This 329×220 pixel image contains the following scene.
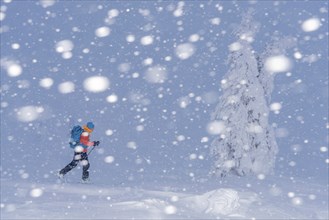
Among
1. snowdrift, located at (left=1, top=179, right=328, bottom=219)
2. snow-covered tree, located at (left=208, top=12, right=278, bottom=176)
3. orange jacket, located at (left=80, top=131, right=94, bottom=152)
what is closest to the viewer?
snowdrift, located at (left=1, top=179, right=328, bottom=219)

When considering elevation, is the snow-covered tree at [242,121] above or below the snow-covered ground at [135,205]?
above

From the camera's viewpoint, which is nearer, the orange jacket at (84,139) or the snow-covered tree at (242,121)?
the orange jacket at (84,139)

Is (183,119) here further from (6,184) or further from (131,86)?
(6,184)

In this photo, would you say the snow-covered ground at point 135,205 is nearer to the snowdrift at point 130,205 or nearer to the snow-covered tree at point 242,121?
the snowdrift at point 130,205

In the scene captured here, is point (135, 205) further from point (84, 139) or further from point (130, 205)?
point (84, 139)

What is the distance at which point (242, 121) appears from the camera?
61.3ft

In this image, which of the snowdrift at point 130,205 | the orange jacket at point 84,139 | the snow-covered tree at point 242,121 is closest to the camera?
the snowdrift at point 130,205

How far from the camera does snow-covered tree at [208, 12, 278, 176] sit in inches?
728

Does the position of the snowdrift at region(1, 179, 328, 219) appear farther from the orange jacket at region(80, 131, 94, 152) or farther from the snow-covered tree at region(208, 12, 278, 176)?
the snow-covered tree at region(208, 12, 278, 176)

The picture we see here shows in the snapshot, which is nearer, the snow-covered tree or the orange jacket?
the orange jacket

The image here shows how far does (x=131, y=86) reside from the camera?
85125 mm

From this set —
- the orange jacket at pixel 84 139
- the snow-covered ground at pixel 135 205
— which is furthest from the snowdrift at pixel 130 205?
the orange jacket at pixel 84 139

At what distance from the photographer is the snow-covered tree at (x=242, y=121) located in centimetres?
1850

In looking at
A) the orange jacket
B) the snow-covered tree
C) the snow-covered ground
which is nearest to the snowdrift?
the snow-covered ground
